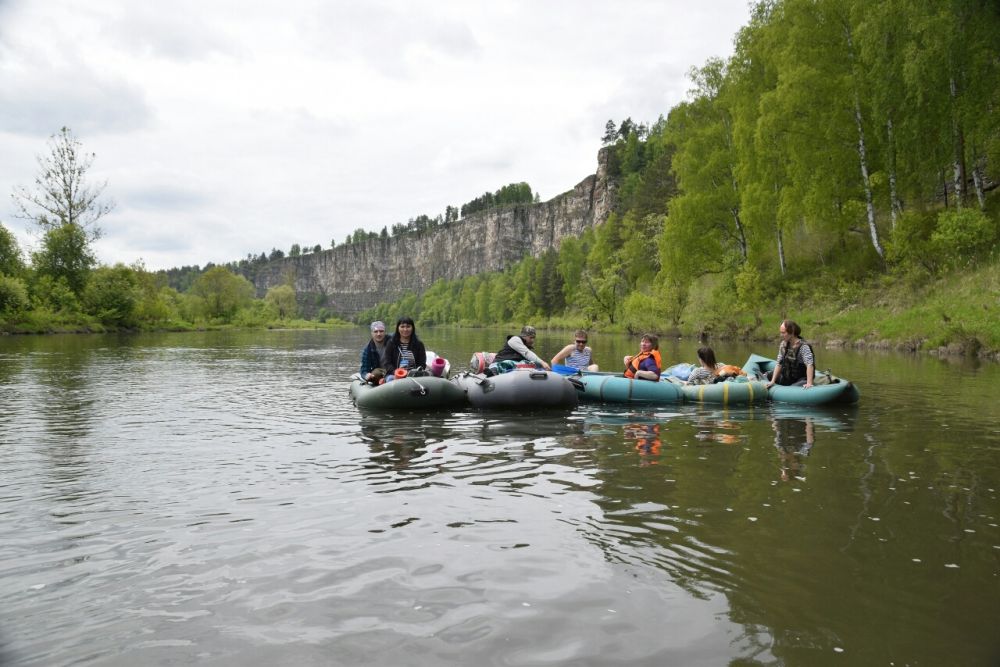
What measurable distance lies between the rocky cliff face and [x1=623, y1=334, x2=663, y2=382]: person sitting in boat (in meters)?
88.0

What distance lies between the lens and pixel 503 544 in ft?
15.3

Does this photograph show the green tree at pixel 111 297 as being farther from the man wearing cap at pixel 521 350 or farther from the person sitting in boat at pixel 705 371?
the person sitting in boat at pixel 705 371

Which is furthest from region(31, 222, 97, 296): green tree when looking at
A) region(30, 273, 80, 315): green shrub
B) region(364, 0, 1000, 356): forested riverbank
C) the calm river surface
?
the calm river surface

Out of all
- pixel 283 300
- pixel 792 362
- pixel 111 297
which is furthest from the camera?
pixel 283 300

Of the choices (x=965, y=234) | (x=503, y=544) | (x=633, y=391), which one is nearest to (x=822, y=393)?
(x=633, y=391)

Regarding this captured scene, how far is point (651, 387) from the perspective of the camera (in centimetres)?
1172

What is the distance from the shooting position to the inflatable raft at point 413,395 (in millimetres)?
10828

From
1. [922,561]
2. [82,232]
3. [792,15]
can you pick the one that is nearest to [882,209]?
[792,15]

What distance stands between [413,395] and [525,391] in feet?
6.26

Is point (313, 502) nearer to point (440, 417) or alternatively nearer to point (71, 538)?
point (71, 538)

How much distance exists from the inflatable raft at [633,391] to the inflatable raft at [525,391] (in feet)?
3.32

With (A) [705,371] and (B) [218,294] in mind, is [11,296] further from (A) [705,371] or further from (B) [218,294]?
(A) [705,371]

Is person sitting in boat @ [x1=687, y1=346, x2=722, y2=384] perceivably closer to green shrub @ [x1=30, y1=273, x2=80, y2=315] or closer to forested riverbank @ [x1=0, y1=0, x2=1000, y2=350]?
forested riverbank @ [x1=0, y1=0, x2=1000, y2=350]

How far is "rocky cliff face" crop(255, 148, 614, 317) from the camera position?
399ft
